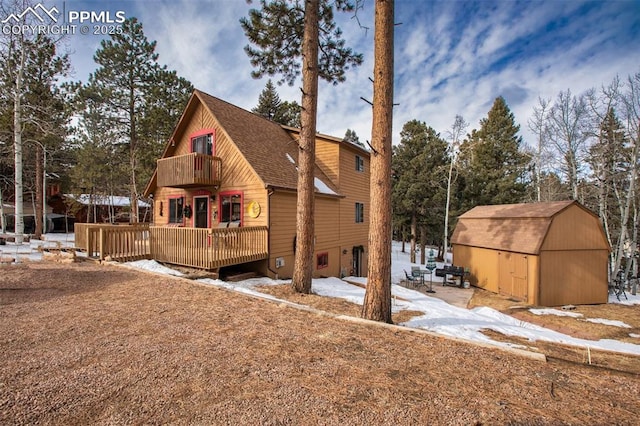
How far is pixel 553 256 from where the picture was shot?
12984mm

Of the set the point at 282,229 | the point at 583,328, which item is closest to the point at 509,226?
the point at 583,328

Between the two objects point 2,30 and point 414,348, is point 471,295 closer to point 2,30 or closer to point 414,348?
point 414,348

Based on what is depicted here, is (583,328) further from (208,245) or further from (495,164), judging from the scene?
(495,164)

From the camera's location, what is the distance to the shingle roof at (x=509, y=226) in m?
13.1

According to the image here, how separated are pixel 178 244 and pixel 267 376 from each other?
7317 millimetres

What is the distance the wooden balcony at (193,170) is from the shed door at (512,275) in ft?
45.7

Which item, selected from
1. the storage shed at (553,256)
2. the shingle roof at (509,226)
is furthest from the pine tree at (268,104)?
the storage shed at (553,256)

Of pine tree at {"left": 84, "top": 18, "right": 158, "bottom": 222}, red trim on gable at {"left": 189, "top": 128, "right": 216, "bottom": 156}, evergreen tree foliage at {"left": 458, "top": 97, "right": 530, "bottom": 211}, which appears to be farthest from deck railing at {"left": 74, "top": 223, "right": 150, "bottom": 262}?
evergreen tree foliage at {"left": 458, "top": 97, "right": 530, "bottom": 211}

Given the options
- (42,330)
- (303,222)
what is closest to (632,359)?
(303,222)

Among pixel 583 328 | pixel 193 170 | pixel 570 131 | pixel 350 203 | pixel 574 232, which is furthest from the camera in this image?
pixel 570 131

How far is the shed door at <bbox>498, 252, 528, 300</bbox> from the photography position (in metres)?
13.3

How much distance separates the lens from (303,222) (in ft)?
26.1

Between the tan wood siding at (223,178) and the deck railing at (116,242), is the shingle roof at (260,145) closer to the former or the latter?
the tan wood siding at (223,178)

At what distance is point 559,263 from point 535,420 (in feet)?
45.6
